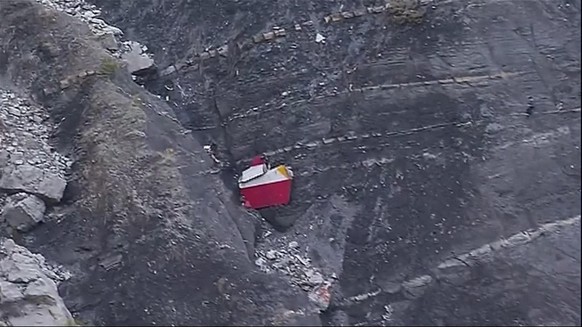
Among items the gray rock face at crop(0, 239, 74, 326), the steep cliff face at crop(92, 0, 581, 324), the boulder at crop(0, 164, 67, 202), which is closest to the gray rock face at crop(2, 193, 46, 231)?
the boulder at crop(0, 164, 67, 202)

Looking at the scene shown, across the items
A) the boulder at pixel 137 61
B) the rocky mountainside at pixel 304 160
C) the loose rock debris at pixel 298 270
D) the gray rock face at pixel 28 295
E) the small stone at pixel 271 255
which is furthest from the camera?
the boulder at pixel 137 61

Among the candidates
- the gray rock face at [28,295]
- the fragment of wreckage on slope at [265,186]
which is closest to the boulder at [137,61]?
the fragment of wreckage on slope at [265,186]

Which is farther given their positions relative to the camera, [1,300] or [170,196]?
[170,196]

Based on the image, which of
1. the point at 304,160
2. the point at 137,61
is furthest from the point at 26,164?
the point at 304,160

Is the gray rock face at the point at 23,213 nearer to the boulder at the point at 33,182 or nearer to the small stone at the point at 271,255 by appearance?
the boulder at the point at 33,182

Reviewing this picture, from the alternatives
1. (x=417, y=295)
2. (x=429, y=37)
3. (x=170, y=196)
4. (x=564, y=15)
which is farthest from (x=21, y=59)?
(x=564, y=15)

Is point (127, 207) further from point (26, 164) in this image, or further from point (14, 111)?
point (14, 111)

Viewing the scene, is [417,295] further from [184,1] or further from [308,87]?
[184,1]
